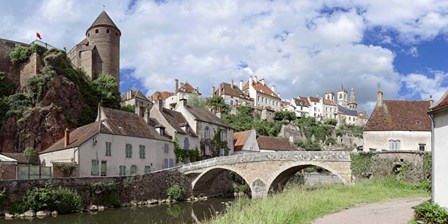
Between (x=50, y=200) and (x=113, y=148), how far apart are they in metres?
6.49

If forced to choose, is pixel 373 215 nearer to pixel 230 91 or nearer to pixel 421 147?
pixel 421 147

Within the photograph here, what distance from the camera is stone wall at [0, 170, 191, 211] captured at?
2320cm

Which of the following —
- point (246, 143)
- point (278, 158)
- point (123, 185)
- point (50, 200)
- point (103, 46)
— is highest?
point (103, 46)

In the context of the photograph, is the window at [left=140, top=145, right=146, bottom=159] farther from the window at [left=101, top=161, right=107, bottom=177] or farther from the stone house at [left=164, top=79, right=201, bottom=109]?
the stone house at [left=164, top=79, right=201, bottom=109]

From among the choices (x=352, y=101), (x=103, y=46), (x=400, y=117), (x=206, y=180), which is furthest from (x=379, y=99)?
(x=352, y=101)

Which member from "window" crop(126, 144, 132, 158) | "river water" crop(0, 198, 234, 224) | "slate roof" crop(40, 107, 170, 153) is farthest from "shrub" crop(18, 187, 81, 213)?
"window" crop(126, 144, 132, 158)

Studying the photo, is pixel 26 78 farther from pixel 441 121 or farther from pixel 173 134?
pixel 441 121

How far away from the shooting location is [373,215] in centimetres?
1210

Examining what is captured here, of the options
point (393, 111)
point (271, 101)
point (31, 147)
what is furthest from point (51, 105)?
point (271, 101)

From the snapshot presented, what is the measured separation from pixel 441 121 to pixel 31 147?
2856 centimetres

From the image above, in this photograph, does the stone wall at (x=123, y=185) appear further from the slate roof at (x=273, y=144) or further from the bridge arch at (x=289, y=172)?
the slate roof at (x=273, y=144)

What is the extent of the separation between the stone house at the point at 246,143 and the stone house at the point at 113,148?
42.5 ft

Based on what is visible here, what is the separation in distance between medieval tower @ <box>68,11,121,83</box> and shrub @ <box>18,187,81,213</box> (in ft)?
78.5

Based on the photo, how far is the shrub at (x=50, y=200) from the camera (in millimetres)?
23203
